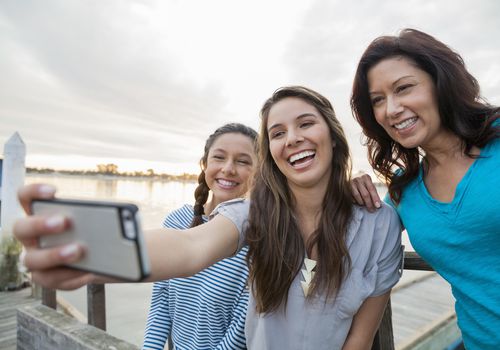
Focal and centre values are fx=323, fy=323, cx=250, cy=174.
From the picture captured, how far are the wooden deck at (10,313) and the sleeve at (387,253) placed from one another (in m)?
5.63

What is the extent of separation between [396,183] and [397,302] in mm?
9150

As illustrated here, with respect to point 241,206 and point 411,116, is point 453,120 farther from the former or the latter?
point 241,206

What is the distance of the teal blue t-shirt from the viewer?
53.9 inches

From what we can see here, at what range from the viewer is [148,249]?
1118mm

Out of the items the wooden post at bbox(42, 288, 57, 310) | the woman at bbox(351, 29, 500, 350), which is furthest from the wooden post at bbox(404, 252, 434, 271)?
the wooden post at bbox(42, 288, 57, 310)

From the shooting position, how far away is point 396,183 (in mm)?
→ 1859

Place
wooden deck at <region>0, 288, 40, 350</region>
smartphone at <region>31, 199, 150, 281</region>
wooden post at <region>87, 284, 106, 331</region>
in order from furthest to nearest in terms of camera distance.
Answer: wooden deck at <region>0, 288, 40, 350</region>
wooden post at <region>87, 284, 106, 331</region>
smartphone at <region>31, 199, 150, 281</region>

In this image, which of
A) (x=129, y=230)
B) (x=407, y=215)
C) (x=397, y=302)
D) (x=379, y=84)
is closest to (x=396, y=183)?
(x=407, y=215)

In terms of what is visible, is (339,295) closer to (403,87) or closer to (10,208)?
(403,87)

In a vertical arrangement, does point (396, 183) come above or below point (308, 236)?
above

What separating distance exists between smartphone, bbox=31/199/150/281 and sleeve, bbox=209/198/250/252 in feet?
2.95

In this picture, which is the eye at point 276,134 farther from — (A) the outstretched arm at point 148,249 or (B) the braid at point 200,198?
(B) the braid at point 200,198

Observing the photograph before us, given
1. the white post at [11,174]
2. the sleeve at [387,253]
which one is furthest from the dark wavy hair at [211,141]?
the white post at [11,174]

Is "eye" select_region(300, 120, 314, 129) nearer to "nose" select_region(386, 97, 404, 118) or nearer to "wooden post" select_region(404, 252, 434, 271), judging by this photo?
"nose" select_region(386, 97, 404, 118)
